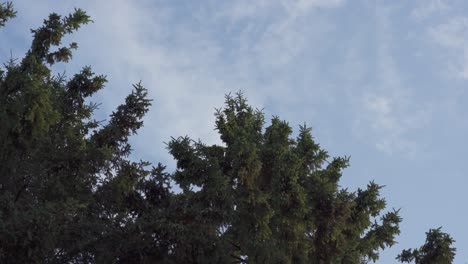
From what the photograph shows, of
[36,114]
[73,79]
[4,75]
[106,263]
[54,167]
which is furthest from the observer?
[73,79]

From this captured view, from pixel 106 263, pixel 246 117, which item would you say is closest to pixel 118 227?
pixel 106 263

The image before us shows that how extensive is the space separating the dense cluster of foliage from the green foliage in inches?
1.3

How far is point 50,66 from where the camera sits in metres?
25.0

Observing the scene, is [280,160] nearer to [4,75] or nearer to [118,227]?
[118,227]

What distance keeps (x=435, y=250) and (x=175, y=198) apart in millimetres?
8072

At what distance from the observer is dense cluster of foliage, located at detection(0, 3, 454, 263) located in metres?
17.7

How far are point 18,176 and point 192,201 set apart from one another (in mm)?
6192

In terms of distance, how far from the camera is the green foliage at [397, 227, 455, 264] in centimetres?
1950

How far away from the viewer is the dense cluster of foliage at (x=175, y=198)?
696 inches

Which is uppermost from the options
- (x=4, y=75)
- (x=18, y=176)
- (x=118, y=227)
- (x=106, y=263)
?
(x=4, y=75)

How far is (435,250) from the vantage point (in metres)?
19.6

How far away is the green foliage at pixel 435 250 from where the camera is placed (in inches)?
768

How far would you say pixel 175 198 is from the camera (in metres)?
19.2

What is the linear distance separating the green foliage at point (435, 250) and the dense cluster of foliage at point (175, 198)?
3cm
